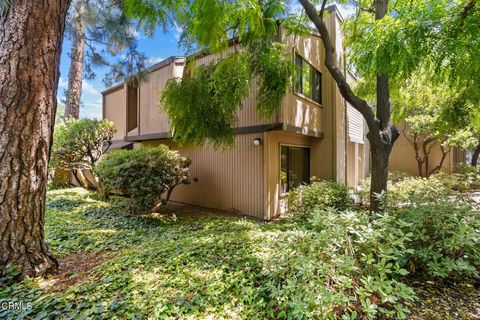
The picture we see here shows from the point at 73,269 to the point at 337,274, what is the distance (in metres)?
4.16

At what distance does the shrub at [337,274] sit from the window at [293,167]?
5.50 meters

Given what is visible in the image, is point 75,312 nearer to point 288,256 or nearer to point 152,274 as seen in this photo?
point 152,274

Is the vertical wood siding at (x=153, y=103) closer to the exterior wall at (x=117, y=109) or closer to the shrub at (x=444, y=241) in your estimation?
the exterior wall at (x=117, y=109)

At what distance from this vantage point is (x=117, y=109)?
15844mm

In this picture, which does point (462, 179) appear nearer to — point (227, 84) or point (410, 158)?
point (410, 158)

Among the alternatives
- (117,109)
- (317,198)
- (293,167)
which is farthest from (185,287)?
(117,109)

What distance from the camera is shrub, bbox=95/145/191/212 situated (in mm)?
7461

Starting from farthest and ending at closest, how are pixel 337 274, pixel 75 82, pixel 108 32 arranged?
pixel 75 82 → pixel 108 32 → pixel 337 274

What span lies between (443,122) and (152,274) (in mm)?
10233

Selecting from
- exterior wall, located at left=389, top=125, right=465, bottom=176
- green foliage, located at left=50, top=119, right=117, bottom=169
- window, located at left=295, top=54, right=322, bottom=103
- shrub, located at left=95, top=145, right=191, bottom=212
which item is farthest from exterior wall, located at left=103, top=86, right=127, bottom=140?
exterior wall, located at left=389, top=125, right=465, bottom=176

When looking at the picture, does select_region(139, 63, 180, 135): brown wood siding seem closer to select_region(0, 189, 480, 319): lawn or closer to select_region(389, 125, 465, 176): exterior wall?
Result: select_region(0, 189, 480, 319): lawn

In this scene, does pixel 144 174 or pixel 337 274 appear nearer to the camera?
pixel 337 274

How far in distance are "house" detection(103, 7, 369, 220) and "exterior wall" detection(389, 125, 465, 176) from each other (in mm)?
8137

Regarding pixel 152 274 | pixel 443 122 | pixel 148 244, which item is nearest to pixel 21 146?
pixel 152 274
